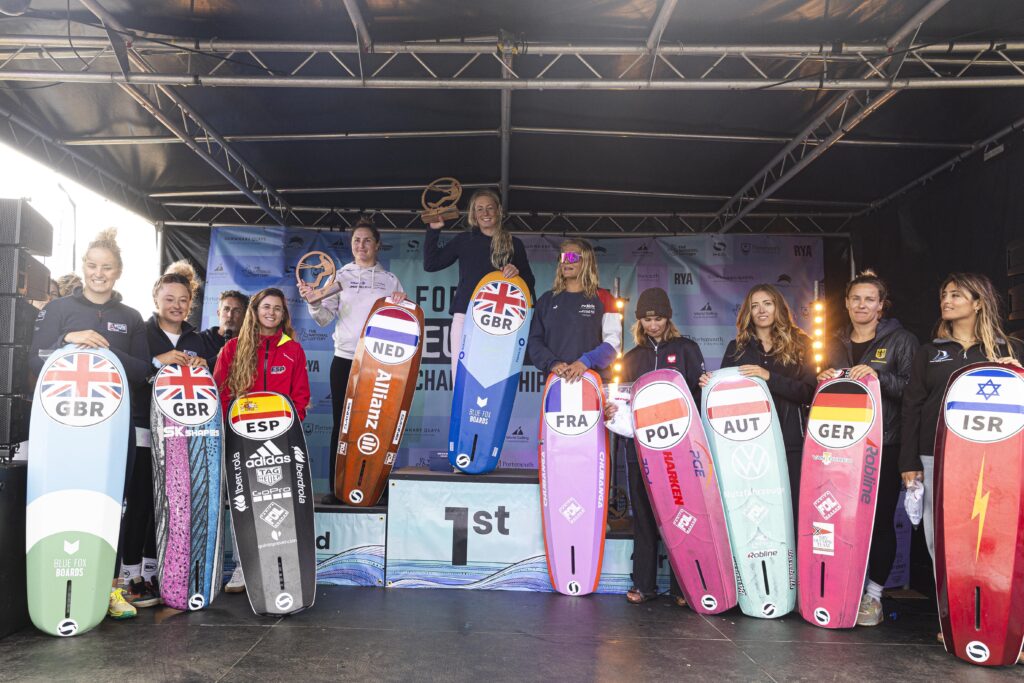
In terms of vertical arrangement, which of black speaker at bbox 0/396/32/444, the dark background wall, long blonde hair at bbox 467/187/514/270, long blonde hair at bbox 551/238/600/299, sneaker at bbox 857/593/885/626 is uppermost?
the dark background wall

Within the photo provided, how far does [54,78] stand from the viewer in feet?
12.9

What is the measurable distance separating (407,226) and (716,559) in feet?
14.6

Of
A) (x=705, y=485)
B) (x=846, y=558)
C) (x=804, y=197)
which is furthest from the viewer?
(x=804, y=197)

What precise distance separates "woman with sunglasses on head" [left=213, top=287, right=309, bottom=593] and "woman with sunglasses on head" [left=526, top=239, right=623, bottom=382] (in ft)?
4.03

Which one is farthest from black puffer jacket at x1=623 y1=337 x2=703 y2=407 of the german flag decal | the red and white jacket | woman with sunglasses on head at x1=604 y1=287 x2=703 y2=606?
the red and white jacket

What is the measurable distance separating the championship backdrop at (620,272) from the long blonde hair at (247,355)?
8.55 ft

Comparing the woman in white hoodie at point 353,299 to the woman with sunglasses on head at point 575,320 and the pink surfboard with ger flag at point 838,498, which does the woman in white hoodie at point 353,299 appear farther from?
the pink surfboard with ger flag at point 838,498

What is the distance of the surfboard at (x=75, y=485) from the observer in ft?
8.39

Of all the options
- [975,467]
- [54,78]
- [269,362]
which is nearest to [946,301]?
[975,467]

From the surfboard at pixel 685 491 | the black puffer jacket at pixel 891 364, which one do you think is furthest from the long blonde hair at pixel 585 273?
the black puffer jacket at pixel 891 364

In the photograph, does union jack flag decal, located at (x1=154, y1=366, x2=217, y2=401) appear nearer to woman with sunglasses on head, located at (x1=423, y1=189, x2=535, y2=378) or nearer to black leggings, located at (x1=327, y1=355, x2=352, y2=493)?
black leggings, located at (x1=327, y1=355, x2=352, y2=493)

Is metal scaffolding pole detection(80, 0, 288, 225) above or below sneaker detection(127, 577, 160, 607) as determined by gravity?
above

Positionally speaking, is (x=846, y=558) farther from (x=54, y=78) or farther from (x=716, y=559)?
(x=54, y=78)

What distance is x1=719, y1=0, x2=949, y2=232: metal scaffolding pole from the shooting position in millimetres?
3699
